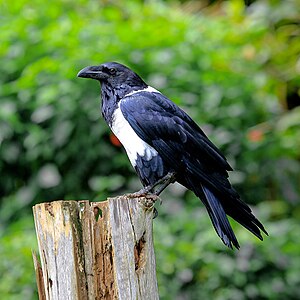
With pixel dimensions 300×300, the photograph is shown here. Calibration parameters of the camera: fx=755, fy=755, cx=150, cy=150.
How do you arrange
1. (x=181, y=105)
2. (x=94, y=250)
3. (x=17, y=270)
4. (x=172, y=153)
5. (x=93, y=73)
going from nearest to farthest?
1. (x=94, y=250)
2. (x=172, y=153)
3. (x=93, y=73)
4. (x=17, y=270)
5. (x=181, y=105)

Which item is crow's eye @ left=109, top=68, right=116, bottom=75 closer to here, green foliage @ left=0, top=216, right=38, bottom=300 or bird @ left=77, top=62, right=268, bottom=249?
bird @ left=77, top=62, right=268, bottom=249

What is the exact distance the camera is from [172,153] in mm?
3365

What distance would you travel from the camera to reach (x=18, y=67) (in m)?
5.40

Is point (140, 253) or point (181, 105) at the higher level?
point (181, 105)

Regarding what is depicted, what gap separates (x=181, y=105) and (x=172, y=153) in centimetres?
191

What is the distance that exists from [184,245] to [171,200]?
433 mm

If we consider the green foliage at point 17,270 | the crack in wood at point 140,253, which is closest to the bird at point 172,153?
the crack in wood at point 140,253

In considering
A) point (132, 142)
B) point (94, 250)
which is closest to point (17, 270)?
point (132, 142)

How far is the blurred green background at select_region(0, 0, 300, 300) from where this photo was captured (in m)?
4.91

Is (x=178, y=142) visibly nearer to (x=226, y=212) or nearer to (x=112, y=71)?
(x=226, y=212)

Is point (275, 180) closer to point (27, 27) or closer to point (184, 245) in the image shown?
point (184, 245)

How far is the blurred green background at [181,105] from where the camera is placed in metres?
4.91

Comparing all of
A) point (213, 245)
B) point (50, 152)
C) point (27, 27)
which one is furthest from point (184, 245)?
point (27, 27)

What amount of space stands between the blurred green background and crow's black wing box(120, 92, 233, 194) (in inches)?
58.4
